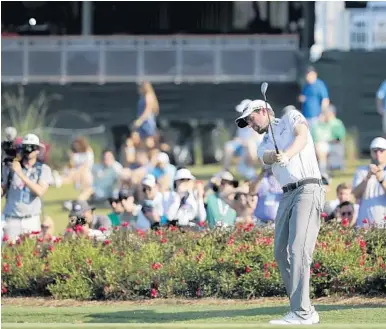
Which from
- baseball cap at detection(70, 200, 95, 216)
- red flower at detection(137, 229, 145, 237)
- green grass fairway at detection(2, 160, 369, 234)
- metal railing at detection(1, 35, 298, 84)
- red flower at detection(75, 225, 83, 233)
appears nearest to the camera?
red flower at detection(137, 229, 145, 237)

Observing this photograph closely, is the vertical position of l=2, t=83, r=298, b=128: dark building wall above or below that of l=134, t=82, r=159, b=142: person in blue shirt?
above

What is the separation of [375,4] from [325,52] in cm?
176

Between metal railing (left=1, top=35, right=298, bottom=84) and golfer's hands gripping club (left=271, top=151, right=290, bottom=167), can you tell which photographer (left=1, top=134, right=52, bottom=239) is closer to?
golfer's hands gripping club (left=271, top=151, right=290, bottom=167)

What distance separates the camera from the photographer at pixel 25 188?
15078 millimetres

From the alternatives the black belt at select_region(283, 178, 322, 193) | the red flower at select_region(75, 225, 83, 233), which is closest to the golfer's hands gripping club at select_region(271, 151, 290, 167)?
the black belt at select_region(283, 178, 322, 193)

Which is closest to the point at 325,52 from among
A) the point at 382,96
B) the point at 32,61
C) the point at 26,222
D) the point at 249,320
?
the point at 382,96

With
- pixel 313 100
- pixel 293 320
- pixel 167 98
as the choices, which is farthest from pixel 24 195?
pixel 167 98

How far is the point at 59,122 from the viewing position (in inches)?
1088

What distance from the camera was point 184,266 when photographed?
1334 centimetres

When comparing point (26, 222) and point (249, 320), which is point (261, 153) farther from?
point (26, 222)

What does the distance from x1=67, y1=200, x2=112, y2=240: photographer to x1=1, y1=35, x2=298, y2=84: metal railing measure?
41.4ft

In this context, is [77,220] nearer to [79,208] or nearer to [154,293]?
[79,208]

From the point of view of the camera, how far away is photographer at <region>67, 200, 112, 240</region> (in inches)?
573

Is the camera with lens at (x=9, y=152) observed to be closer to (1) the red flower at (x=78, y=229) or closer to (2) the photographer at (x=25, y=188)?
(2) the photographer at (x=25, y=188)
